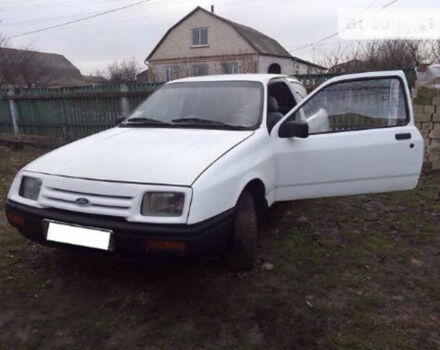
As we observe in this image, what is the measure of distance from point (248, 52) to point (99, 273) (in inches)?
1006

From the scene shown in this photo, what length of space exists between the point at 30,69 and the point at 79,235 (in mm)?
25524

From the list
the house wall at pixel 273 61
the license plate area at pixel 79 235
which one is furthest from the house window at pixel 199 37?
the license plate area at pixel 79 235

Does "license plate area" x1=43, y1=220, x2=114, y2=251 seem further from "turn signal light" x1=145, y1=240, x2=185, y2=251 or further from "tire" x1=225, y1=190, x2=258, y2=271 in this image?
"tire" x1=225, y1=190, x2=258, y2=271

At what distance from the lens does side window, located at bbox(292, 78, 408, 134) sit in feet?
11.2

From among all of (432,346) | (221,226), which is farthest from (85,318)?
(432,346)

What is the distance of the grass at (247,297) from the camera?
215 cm

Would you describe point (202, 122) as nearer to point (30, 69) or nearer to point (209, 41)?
point (30, 69)

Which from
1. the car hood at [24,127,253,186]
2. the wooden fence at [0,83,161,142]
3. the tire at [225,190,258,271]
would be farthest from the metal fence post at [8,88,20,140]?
the tire at [225,190,258,271]

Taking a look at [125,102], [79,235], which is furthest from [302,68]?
[79,235]

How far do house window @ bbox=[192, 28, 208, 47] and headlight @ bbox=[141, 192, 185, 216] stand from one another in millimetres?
27848

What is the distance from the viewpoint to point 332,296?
2572mm

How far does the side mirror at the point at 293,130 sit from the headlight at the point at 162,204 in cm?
137

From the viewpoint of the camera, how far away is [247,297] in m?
2.56

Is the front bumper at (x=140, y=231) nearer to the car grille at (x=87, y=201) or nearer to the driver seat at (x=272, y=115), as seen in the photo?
the car grille at (x=87, y=201)
